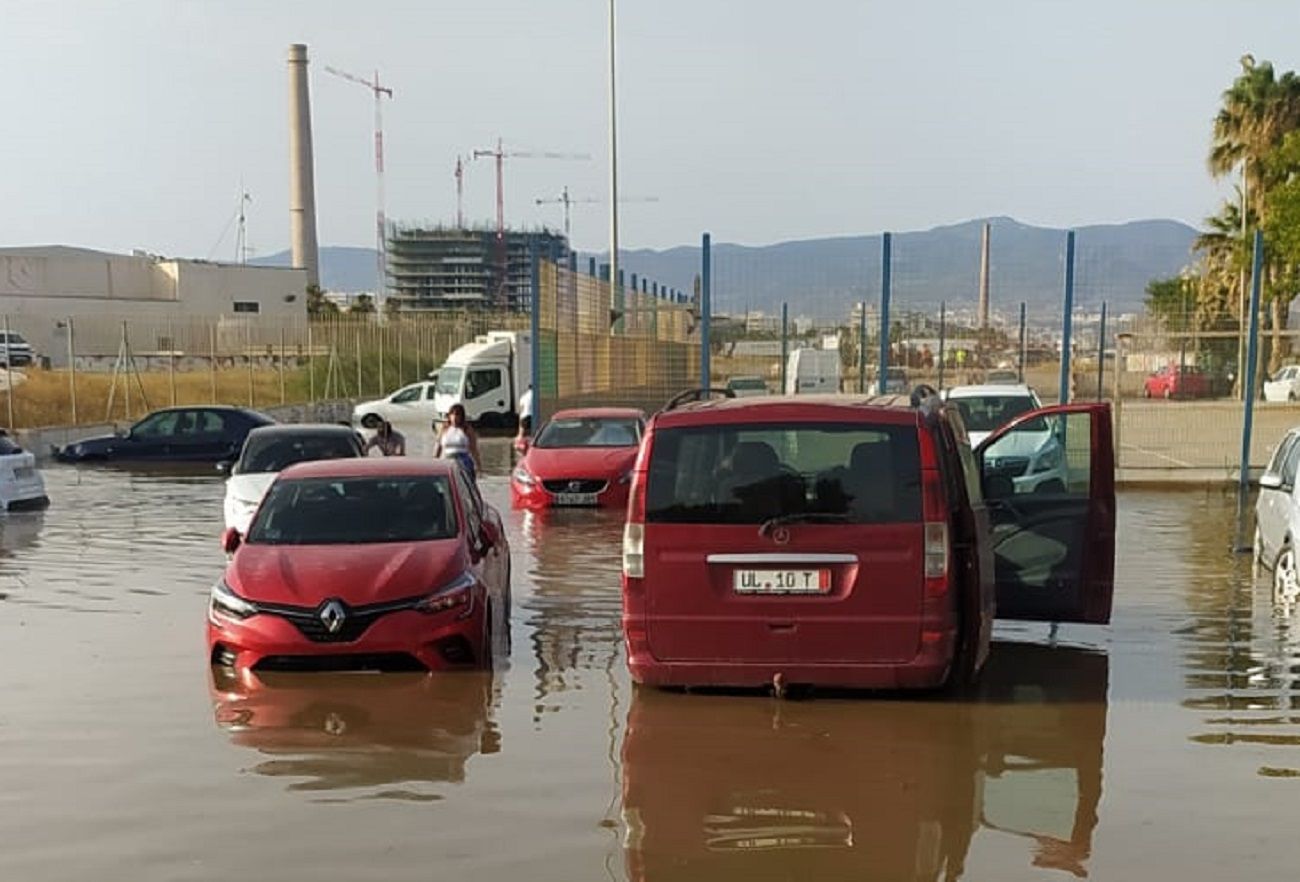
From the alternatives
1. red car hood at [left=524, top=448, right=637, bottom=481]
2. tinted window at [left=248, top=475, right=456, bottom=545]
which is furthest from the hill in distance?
tinted window at [left=248, top=475, right=456, bottom=545]

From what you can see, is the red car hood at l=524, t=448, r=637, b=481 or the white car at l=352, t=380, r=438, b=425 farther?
the white car at l=352, t=380, r=438, b=425

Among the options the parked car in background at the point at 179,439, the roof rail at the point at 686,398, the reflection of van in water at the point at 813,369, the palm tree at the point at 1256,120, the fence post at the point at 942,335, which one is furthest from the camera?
the palm tree at the point at 1256,120

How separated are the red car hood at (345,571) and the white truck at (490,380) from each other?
92.7 feet

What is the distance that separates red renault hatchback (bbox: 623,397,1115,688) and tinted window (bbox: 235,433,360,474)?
8722mm

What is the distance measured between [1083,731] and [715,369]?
16.2 metres

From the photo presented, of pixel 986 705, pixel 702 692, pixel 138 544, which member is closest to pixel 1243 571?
pixel 986 705

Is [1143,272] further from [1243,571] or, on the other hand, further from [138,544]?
[138,544]

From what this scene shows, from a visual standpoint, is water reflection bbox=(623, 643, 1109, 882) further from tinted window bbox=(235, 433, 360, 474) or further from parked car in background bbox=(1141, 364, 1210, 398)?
parked car in background bbox=(1141, 364, 1210, 398)

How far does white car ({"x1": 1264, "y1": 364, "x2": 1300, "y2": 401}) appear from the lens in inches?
1093

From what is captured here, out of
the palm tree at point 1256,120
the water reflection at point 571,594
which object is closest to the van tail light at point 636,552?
the water reflection at point 571,594

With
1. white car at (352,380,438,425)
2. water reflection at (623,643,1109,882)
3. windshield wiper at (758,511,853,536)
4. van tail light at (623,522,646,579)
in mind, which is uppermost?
windshield wiper at (758,511,853,536)

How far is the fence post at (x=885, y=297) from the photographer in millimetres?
22453

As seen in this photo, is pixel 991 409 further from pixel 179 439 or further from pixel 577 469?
pixel 179 439

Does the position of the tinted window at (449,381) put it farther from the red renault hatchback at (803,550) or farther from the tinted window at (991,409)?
the red renault hatchback at (803,550)
